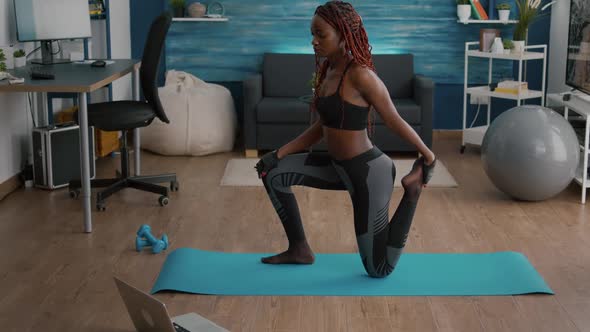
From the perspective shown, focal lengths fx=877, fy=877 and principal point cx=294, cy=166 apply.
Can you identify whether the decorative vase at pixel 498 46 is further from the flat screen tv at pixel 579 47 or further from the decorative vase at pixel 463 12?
the flat screen tv at pixel 579 47

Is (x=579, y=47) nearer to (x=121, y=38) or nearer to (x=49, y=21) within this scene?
(x=49, y=21)

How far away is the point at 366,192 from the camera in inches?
141

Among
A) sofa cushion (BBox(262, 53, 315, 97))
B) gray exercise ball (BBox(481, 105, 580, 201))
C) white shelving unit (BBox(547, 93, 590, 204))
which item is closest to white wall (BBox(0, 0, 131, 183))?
sofa cushion (BBox(262, 53, 315, 97))

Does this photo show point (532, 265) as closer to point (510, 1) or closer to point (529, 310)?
point (529, 310)

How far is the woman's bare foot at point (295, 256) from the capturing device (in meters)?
3.95

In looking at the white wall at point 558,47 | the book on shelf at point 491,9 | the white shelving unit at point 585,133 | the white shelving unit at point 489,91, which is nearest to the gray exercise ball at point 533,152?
the white shelving unit at point 585,133

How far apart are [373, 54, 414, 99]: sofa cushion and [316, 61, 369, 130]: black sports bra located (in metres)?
3.38

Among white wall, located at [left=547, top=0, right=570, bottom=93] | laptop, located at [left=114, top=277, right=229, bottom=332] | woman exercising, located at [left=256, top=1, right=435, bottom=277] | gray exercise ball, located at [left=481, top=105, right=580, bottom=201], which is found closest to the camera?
laptop, located at [left=114, top=277, right=229, bottom=332]

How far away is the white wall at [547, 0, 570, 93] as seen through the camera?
673 centimetres

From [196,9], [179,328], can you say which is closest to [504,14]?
[196,9]

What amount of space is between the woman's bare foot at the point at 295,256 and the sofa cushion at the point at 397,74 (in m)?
3.17

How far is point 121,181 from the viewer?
5234mm

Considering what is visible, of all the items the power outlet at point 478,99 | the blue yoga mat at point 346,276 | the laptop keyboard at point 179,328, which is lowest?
the blue yoga mat at point 346,276

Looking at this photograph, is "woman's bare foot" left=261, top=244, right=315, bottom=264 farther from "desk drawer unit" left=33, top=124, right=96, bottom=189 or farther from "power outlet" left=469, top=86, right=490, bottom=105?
"power outlet" left=469, top=86, right=490, bottom=105
